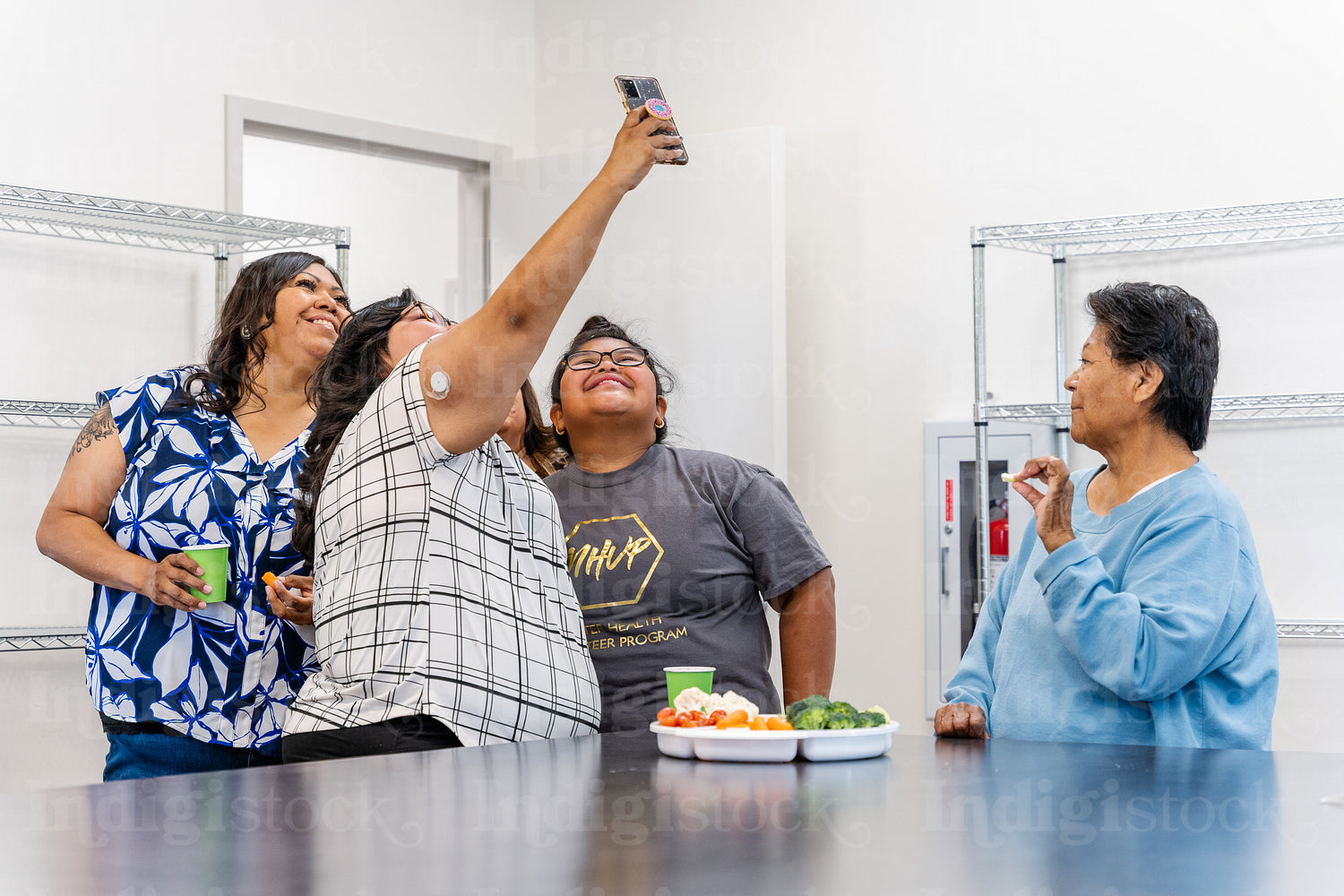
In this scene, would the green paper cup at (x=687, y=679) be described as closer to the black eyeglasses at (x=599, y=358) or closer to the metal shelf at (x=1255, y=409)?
the black eyeglasses at (x=599, y=358)

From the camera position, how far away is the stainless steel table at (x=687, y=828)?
2.53ft

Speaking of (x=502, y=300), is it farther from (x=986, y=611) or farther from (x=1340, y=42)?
(x=1340, y=42)

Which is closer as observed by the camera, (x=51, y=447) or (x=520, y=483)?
(x=520, y=483)

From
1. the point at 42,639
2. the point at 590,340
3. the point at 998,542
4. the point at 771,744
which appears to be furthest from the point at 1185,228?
the point at 42,639

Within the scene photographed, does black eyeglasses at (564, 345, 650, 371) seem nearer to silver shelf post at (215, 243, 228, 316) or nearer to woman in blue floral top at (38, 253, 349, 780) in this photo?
woman in blue floral top at (38, 253, 349, 780)

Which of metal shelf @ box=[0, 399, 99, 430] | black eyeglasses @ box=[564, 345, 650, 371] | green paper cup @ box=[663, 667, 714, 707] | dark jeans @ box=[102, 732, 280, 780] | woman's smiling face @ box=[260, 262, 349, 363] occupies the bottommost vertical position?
dark jeans @ box=[102, 732, 280, 780]

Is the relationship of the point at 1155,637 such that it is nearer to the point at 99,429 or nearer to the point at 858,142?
the point at 99,429

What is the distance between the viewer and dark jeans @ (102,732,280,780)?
1943mm

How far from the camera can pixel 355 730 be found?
138cm

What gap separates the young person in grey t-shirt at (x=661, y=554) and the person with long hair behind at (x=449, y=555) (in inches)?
15.1

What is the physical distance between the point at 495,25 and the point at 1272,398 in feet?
8.08

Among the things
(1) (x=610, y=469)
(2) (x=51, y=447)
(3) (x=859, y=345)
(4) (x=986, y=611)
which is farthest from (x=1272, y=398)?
(2) (x=51, y=447)

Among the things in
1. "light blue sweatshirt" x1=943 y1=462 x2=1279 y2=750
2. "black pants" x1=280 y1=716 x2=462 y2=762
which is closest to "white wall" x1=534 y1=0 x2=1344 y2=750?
"light blue sweatshirt" x1=943 y1=462 x2=1279 y2=750

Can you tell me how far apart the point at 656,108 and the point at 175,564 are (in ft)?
3.14
